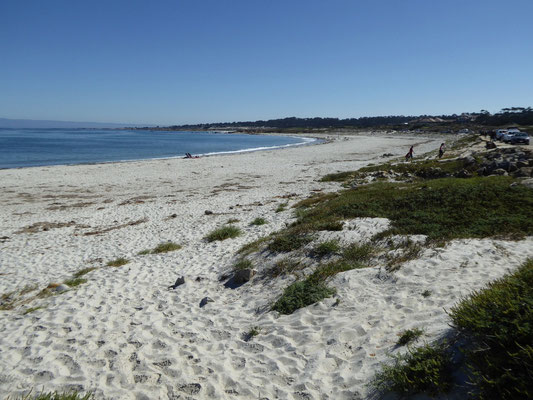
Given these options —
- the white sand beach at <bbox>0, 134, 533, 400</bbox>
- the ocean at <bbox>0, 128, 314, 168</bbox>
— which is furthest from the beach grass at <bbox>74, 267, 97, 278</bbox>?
the ocean at <bbox>0, 128, 314, 168</bbox>

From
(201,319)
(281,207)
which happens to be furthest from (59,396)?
(281,207)

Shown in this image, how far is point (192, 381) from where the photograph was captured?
4.68 metres

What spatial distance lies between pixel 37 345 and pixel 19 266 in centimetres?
623

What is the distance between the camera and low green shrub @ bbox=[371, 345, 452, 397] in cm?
357

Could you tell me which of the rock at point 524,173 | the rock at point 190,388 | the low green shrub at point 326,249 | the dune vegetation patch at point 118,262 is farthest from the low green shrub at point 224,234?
the rock at point 524,173

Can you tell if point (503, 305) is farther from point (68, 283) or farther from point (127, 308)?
point (68, 283)

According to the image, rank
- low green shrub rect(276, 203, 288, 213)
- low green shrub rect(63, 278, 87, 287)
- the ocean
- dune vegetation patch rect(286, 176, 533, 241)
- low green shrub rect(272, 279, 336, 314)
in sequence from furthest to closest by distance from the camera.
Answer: the ocean
low green shrub rect(276, 203, 288, 213)
dune vegetation patch rect(286, 176, 533, 241)
low green shrub rect(63, 278, 87, 287)
low green shrub rect(272, 279, 336, 314)

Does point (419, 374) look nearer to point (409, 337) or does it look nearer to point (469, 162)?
point (409, 337)

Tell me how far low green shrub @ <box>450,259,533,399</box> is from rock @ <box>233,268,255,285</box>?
507 centimetres

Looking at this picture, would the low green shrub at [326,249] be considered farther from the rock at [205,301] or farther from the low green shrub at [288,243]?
the rock at [205,301]

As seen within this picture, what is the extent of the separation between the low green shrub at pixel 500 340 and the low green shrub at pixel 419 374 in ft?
0.92

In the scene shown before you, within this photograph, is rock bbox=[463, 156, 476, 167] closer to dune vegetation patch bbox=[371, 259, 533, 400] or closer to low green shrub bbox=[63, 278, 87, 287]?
dune vegetation patch bbox=[371, 259, 533, 400]

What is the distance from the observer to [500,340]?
3400 mm

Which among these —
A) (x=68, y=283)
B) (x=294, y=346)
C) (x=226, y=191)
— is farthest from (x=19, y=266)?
(x=226, y=191)
